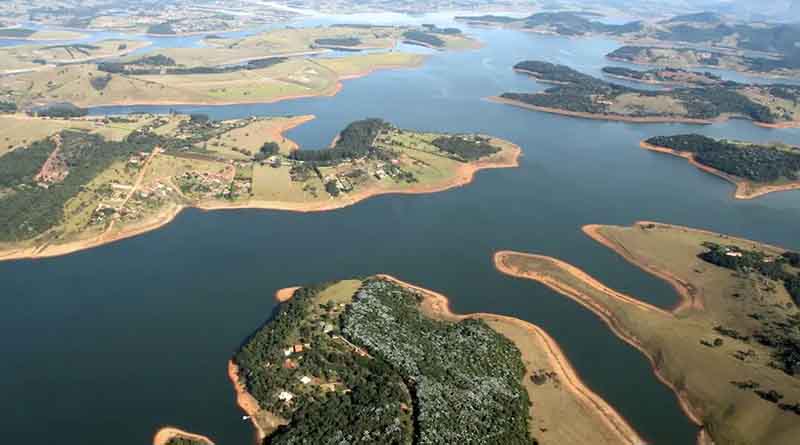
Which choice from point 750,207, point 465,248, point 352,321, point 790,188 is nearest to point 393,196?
point 465,248

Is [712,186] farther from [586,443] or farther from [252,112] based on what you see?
[252,112]

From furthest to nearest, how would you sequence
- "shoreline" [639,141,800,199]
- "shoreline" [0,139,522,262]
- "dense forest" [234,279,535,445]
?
"shoreline" [639,141,800,199], "shoreline" [0,139,522,262], "dense forest" [234,279,535,445]

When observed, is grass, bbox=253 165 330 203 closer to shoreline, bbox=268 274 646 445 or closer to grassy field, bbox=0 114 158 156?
shoreline, bbox=268 274 646 445

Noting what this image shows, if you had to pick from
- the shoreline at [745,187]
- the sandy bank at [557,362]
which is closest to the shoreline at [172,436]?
the sandy bank at [557,362]

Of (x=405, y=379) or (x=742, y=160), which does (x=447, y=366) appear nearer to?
(x=405, y=379)

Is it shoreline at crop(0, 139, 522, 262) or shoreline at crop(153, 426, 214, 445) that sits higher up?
shoreline at crop(0, 139, 522, 262)

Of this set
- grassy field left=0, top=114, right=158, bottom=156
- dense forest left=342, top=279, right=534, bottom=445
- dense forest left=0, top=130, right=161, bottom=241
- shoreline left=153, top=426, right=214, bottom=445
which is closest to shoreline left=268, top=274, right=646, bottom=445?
dense forest left=342, top=279, right=534, bottom=445

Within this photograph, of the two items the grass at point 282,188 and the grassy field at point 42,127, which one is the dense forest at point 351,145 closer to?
the grass at point 282,188
